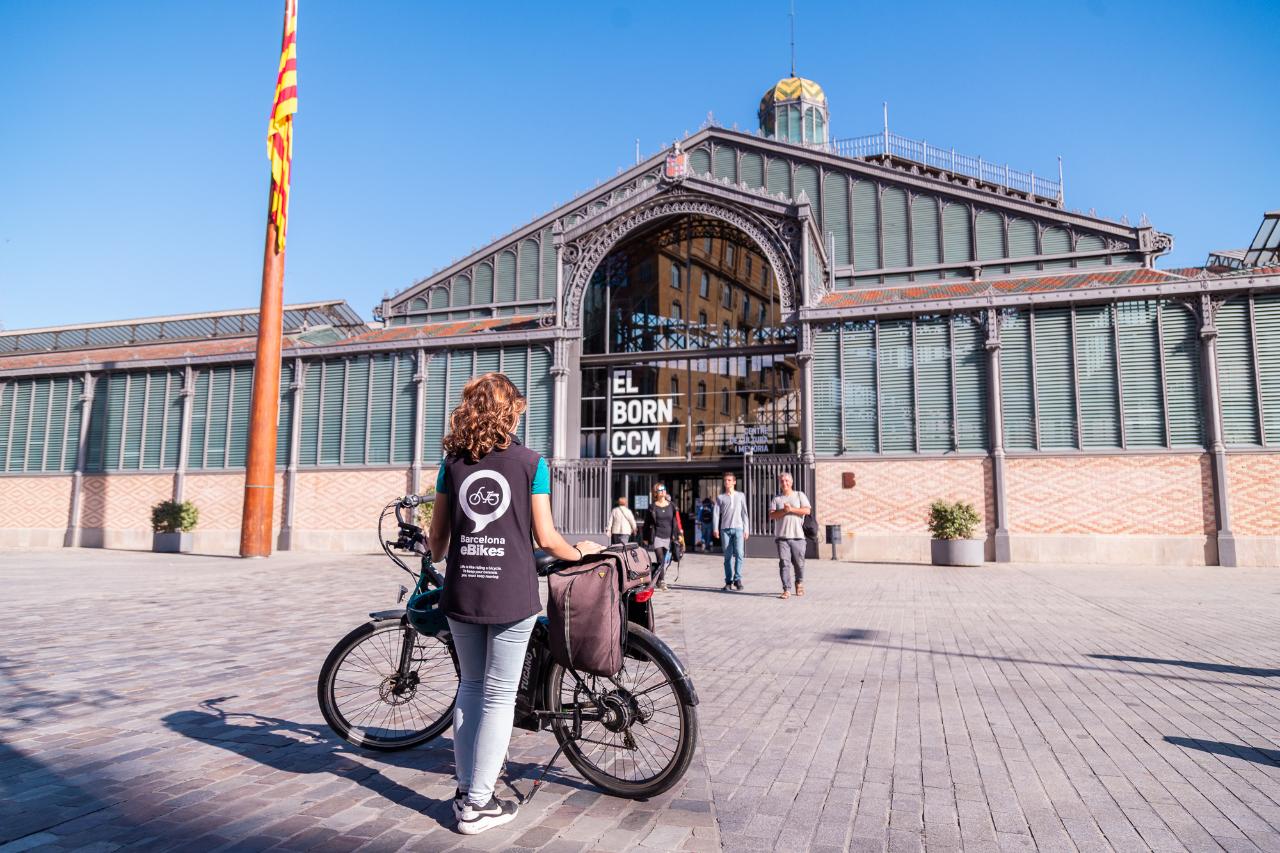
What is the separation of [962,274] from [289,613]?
2467 cm

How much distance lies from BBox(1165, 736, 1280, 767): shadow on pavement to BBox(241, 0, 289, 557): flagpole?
21578 millimetres

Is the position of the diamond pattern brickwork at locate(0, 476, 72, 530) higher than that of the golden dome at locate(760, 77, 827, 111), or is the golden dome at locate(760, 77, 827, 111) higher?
the golden dome at locate(760, 77, 827, 111)

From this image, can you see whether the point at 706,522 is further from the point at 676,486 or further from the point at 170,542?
the point at 170,542

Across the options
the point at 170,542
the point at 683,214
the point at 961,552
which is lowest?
the point at 170,542

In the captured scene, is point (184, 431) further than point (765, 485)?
Yes

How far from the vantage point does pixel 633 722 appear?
12.2 feet

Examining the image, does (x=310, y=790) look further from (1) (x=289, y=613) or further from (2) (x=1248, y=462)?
(2) (x=1248, y=462)

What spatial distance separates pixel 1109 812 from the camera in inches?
135

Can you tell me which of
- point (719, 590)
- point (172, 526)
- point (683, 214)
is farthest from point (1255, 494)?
point (172, 526)

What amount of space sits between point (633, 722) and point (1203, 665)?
571 cm

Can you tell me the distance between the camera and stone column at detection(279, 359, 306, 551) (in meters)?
26.3

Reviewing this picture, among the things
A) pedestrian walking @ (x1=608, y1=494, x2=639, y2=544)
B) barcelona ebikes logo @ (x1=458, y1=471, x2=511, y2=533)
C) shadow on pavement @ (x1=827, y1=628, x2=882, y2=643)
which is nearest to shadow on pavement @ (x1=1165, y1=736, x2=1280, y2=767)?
shadow on pavement @ (x1=827, y1=628, x2=882, y2=643)

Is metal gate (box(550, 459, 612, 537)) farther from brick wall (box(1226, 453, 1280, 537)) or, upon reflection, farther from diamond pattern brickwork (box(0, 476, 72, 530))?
diamond pattern brickwork (box(0, 476, 72, 530))

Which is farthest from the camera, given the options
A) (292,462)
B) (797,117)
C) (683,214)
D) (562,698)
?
(797,117)
